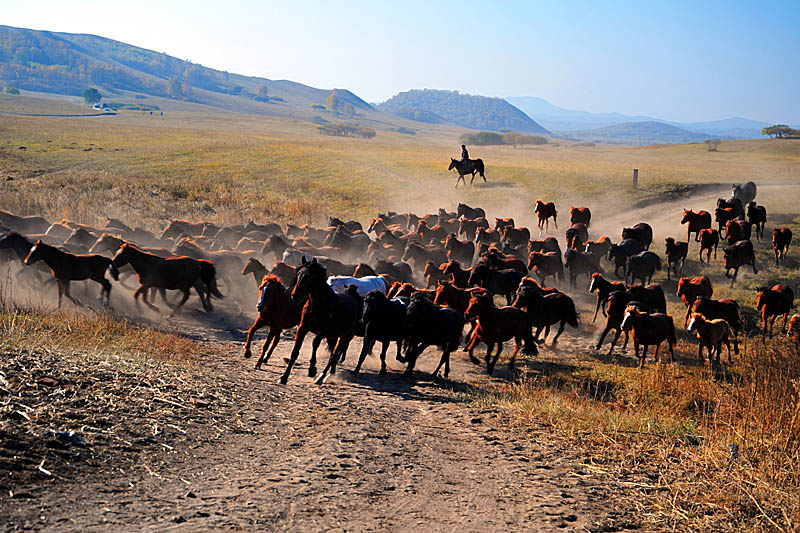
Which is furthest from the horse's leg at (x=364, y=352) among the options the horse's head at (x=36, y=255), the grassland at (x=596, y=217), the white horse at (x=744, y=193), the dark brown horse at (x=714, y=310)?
the white horse at (x=744, y=193)

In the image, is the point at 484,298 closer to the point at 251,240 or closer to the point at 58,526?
the point at 58,526

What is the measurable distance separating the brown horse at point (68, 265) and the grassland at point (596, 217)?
309 cm

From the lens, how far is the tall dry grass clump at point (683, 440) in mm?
5824

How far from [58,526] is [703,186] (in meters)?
42.4

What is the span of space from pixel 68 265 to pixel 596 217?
87.5 feet

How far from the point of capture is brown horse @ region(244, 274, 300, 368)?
11.3 meters

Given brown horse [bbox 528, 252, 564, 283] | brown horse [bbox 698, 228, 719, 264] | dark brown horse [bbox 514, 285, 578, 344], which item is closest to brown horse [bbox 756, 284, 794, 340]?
dark brown horse [bbox 514, 285, 578, 344]

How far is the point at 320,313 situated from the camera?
10828 millimetres

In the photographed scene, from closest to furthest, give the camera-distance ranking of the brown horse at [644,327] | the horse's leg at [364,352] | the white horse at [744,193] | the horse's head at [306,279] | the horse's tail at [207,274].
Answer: the horse's head at [306,279]
the horse's leg at [364,352]
the brown horse at [644,327]
the horse's tail at [207,274]
the white horse at [744,193]

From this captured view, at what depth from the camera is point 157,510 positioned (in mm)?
5328

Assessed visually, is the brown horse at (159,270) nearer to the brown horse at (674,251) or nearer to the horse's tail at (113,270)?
the horse's tail at (113,270)

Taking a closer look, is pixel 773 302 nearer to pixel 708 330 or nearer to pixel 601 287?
pixel 708 330

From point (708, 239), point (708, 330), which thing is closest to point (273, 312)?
point (708, 330)

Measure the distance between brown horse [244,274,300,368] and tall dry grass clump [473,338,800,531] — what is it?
12.9 feet
